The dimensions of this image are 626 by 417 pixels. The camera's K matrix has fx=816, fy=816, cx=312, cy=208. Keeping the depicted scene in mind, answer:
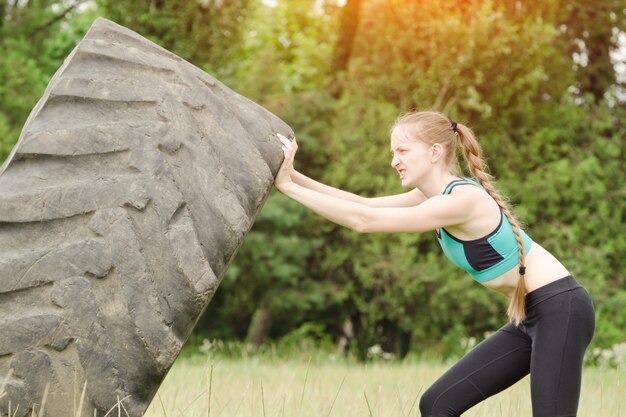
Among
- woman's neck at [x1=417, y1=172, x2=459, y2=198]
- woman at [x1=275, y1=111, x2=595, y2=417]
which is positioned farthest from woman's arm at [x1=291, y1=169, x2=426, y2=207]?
woman's neck at [x1=417, y1=172, x2=459, y2=198]

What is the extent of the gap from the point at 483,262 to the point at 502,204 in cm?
27

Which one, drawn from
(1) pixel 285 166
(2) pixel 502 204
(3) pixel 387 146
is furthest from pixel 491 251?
(3) pixel 387 146

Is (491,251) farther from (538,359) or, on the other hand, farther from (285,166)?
(285,166)

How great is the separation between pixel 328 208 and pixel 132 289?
87 cm

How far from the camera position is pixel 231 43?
462 inches

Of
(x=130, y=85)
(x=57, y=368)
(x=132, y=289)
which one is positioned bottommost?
(x=57, y=368)

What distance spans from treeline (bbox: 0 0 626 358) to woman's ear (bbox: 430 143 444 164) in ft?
23.0

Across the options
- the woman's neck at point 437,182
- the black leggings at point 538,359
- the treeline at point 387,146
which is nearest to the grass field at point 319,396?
the black leggings at point 538,359

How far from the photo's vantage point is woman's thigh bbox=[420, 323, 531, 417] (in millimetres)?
3637

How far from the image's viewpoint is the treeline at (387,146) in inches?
426

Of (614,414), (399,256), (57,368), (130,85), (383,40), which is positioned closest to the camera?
(57,368)

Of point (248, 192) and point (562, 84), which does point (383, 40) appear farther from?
point (248, 192)

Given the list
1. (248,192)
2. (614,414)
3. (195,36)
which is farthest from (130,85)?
(195,36)

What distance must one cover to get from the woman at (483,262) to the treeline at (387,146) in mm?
6907
